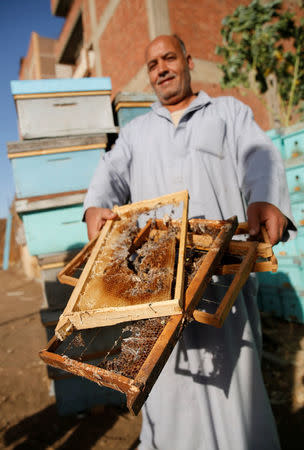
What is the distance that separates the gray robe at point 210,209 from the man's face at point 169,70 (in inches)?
5.0

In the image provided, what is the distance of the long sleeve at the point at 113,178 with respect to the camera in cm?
160

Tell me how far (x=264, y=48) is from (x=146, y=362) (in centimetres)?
562

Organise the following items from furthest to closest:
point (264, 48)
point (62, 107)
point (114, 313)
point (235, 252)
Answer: point (264, 48) → point (62, 107) → point (235, 252) → point (114, 313)

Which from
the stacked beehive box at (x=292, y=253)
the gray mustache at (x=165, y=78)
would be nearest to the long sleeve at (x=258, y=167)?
the gray mustache at (x=165, y=78)

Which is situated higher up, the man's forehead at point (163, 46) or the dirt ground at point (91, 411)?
the man's forehead at point (163, 46)

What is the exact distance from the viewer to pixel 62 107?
7.89 ft

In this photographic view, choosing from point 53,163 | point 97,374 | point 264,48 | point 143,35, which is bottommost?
point 97,374

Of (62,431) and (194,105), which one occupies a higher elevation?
(194,105)

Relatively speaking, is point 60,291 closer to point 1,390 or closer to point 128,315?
point 1,390

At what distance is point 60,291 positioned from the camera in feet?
6.88

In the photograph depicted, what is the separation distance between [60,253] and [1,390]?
1.53m

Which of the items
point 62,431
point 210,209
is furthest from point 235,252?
point 62,431

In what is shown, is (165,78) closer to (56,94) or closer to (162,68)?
(162,68)

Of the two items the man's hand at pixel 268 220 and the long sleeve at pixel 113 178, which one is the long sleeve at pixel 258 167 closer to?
the man's hand at pixel 268 220
